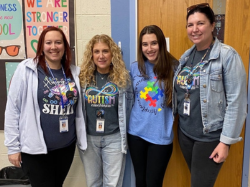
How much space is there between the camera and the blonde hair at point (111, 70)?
153cm

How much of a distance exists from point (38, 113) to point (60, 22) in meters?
0.87

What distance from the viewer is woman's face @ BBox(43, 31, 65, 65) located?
136cm

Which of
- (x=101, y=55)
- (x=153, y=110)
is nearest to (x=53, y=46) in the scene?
(x=101, y=55)

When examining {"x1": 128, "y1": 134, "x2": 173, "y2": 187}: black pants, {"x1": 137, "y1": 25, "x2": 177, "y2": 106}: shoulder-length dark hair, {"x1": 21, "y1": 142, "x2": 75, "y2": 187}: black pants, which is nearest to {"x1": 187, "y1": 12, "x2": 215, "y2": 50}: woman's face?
{"x1": 137, "y1": 25, "x2": 177, "y2": 106}: shoulder-length dark hair

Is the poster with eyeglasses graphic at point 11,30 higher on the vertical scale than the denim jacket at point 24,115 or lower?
higher

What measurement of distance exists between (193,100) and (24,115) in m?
1.08

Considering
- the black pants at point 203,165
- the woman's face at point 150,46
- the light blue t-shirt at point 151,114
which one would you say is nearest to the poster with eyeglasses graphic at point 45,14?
the woman's face at point 150,46

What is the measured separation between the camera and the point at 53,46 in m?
1.35

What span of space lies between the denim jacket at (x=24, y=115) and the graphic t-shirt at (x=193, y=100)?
3.05 ft

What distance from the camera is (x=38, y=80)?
4.40 ft

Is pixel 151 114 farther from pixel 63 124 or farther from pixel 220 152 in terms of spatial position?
pixel 63 124

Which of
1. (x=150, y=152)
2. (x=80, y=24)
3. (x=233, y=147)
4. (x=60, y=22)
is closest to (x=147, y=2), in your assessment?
(x=80, y=24)

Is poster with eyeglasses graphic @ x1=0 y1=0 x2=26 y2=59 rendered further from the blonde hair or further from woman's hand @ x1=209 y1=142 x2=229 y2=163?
woman's hand @ x1=209 y1=142 x2=229 y2=163

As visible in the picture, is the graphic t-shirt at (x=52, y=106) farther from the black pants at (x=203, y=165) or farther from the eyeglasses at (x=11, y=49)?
the black pants at (x=203, y=165)
